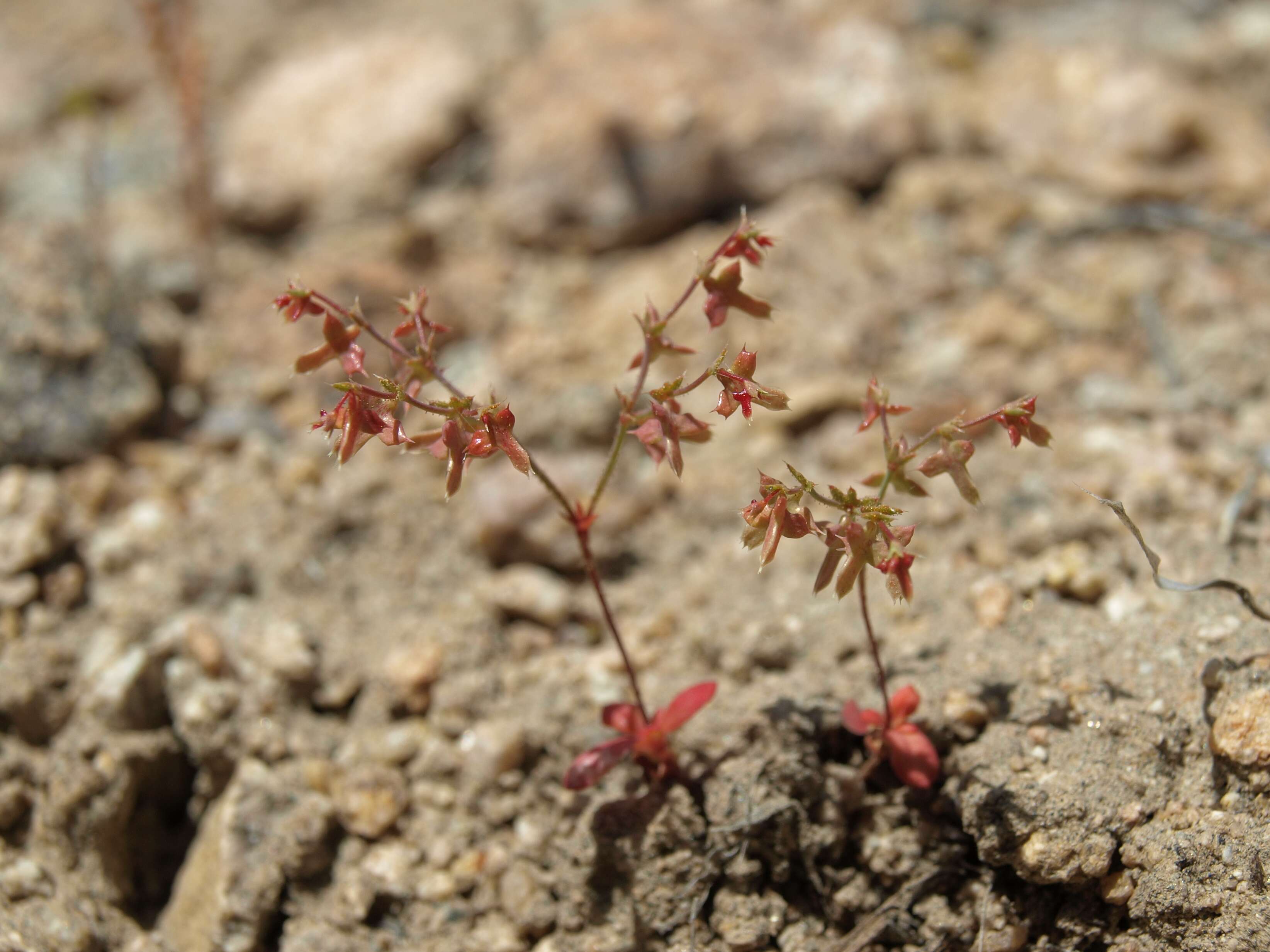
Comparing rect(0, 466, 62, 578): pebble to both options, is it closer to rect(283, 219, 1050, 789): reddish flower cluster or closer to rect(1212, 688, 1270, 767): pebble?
rect(283, 219, 1050, 789): reddish flower cluster

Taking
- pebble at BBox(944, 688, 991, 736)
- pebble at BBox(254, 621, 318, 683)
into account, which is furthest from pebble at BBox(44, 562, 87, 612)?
pebble at BBox(944, 688, 991, 736)

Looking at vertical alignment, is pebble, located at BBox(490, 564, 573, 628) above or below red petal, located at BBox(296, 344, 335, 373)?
above

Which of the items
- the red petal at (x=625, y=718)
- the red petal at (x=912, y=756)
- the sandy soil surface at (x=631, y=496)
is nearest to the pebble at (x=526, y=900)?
the sandy soil surface at (x=631, y=496)

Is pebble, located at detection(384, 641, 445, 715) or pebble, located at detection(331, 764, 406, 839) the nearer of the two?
pebble, located at detection(331, 764, 406, 839)

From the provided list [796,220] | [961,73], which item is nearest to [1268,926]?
[796,220]

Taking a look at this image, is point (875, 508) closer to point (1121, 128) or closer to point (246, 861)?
point (246, 861)

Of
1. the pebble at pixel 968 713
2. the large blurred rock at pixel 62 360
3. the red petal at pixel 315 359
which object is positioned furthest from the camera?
the large blurred rock at pixel 62 360

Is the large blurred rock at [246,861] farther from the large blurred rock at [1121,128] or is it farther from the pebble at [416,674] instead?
the large blurred rock at [1121,128]
